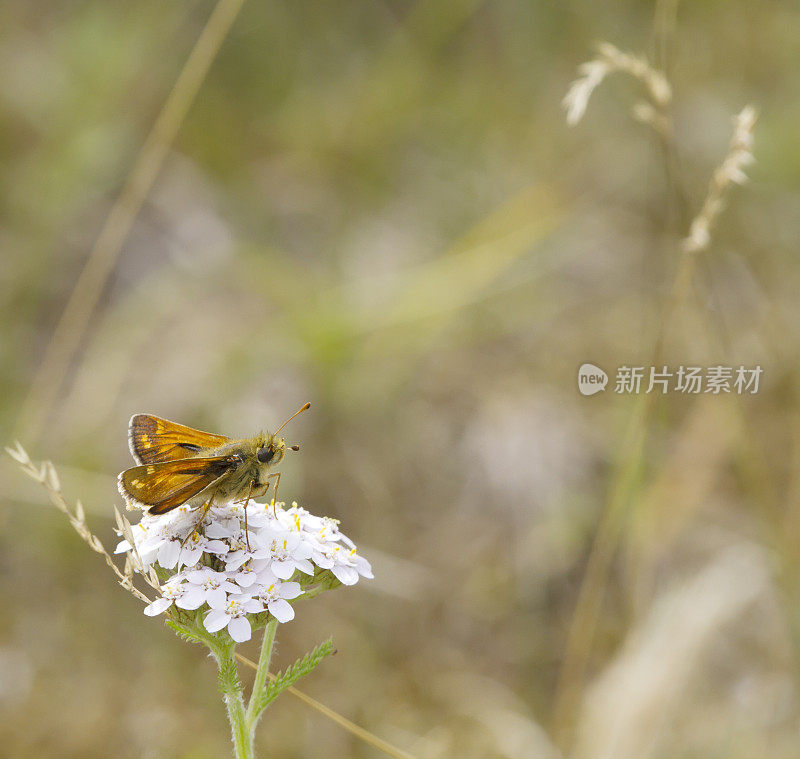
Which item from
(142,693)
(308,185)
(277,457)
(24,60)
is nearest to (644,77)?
(277,457)

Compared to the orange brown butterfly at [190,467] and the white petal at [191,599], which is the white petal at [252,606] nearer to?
the white petal at [191,599]

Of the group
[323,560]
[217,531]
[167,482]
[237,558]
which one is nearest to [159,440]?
[167,482]

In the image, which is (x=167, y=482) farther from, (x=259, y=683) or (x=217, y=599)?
Result: (x=259, y=683)

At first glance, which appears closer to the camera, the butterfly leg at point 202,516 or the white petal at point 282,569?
the white petal at point 282,569

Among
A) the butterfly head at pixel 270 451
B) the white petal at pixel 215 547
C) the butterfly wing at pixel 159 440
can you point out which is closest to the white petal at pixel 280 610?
the white petal at pixel 215 547

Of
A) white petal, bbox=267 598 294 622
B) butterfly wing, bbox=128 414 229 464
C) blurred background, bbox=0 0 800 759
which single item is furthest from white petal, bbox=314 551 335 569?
blurred background, bbox=0 0 800 759
